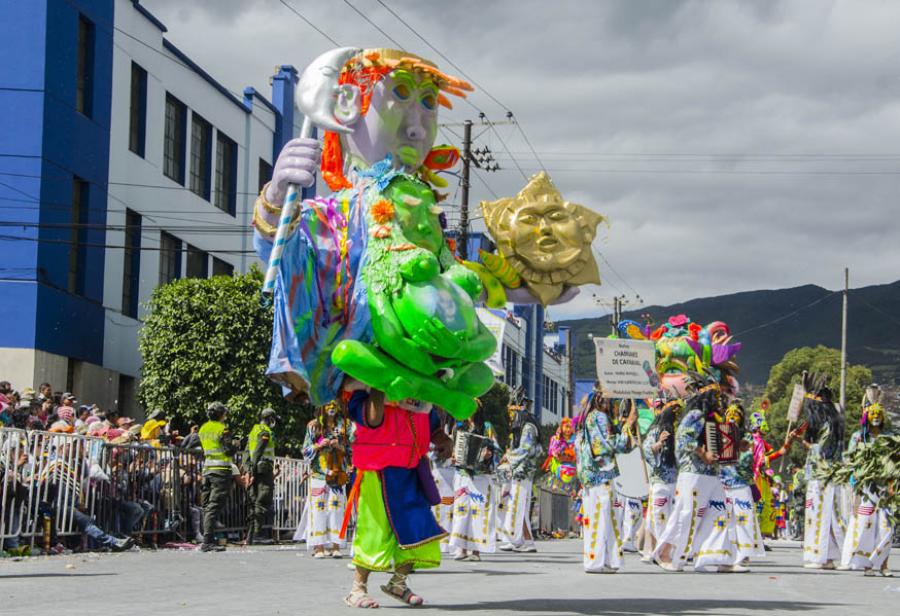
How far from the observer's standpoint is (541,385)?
7225 centimetres

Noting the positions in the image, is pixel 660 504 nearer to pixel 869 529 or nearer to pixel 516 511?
pixel 869 529

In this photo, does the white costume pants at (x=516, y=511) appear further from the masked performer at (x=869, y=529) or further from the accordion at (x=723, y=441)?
the accordion at (x=723, y=441)

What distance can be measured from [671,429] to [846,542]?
2.29 metres

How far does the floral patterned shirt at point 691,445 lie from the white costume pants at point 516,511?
6.30 meters

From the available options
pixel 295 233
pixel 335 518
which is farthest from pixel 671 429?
pixel 295 233

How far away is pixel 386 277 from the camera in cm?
869

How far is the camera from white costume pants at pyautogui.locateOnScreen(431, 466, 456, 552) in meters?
17.2

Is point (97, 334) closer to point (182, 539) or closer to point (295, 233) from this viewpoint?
point (182, 539)

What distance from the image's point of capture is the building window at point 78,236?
26.8 metres

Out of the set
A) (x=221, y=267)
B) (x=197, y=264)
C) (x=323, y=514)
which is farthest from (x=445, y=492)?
(x=221, y=267)

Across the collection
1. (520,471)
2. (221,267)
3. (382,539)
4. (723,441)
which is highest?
(221,267)

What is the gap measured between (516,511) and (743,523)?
18.2ft

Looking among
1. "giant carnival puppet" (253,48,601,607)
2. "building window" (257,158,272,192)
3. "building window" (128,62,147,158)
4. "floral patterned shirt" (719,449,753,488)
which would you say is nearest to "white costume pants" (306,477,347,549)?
"floral patterned shirt" (719,449,753,488)

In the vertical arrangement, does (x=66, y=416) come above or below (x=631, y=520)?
above
